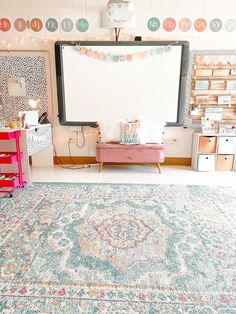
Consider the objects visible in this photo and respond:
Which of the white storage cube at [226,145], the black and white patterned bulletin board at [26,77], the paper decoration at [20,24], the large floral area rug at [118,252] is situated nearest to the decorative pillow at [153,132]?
the white storage cube at [226,145]

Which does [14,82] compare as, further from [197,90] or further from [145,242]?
→ [145,242]

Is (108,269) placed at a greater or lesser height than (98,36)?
lesser

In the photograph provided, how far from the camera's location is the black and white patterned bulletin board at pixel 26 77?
4059 mm

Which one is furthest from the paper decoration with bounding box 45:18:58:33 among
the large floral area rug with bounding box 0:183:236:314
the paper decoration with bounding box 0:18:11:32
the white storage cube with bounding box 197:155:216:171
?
the white storage cube with bounding box 197:155:216:171

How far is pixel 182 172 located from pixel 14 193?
8.46 feet

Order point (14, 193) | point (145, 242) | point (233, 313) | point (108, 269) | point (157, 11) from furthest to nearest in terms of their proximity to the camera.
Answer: point (157, 11), point (14, 193), point (145, 242), point (108, 269), point (233, 313)

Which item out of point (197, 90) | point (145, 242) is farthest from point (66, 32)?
point (145, 242)

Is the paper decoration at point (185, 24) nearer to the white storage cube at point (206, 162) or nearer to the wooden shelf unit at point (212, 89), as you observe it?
the wooden shelf unit at point (212, 89)

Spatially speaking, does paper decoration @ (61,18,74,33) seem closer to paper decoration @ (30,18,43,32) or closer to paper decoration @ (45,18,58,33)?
paper decoration @ (45,18,58,33)

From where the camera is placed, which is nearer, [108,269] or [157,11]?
[108,269]

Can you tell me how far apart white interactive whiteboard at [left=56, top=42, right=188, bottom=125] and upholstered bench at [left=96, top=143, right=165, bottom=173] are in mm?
616

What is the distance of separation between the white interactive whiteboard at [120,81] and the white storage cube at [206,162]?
77 cm

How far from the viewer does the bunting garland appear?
397cm

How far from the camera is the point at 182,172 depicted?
13.2 feet
